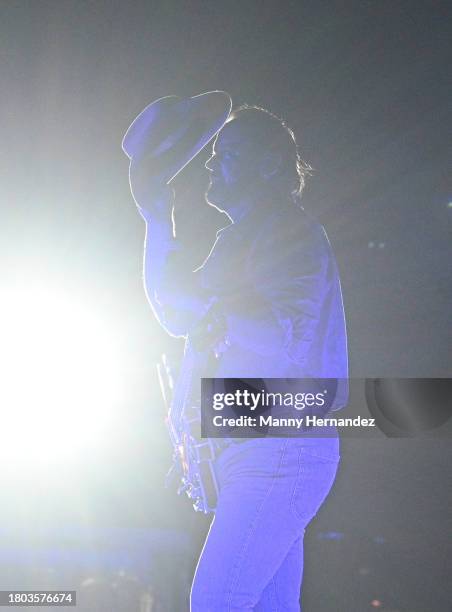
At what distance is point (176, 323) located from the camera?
6.90ft

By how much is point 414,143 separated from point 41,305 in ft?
4.72

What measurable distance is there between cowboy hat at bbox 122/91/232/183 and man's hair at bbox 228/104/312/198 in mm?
75

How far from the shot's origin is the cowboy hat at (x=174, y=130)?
2.15 m

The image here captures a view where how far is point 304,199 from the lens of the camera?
7.01ft

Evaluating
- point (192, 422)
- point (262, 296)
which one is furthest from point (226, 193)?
point (192, 422)

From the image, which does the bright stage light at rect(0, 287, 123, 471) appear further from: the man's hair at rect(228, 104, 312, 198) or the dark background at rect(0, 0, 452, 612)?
the man's hair at rect(228, 104, 312, 198)

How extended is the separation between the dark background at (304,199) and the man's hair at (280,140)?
35 mm

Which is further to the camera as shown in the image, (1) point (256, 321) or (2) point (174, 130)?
(2) point (174, 130)

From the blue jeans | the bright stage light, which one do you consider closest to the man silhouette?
the blue jeans

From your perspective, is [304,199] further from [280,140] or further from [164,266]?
[164,266]

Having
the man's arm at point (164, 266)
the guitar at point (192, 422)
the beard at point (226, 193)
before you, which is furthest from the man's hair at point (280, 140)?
the guitar at point (192, 422)

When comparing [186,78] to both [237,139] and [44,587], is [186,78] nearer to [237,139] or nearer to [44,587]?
[237,139]

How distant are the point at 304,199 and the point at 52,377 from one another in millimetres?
1076

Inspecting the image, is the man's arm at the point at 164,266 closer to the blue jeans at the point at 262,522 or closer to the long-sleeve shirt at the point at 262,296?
the long-sleeve shirt at the point at 262,296
